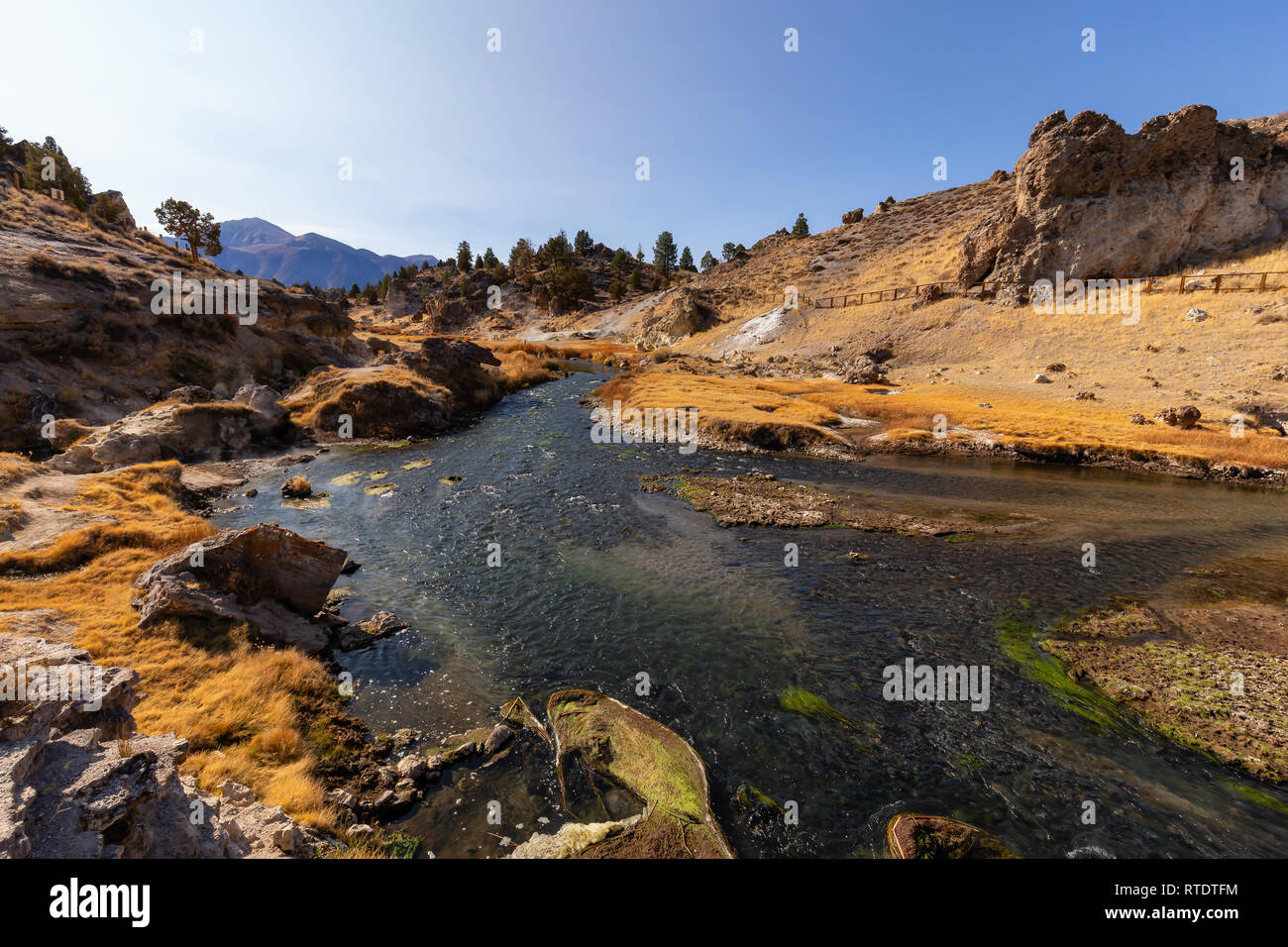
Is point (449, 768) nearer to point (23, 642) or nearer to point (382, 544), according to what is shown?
point (23, 642)

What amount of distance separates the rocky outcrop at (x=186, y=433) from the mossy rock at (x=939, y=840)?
3597 cm

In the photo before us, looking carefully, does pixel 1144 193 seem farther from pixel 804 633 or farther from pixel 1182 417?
pixel 804 633

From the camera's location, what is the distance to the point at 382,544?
20.0 meters

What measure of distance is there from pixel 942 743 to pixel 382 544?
20321 millimetres

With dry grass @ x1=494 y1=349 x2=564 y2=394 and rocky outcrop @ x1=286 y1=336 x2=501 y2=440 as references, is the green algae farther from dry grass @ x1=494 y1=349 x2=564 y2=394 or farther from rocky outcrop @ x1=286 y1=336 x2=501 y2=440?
dry grass @ x1=494 y1=349 x2=564 y2=394

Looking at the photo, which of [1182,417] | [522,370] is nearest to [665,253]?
[522,370]

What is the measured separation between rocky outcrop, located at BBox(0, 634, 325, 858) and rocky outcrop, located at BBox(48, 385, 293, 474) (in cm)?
2463

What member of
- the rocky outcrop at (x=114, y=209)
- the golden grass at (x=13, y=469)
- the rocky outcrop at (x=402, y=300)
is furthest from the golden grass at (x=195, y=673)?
the rocky outcrop at (x=402, y=300)

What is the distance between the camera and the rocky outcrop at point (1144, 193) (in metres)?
52.4

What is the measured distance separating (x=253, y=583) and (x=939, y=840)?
17.3 meters
